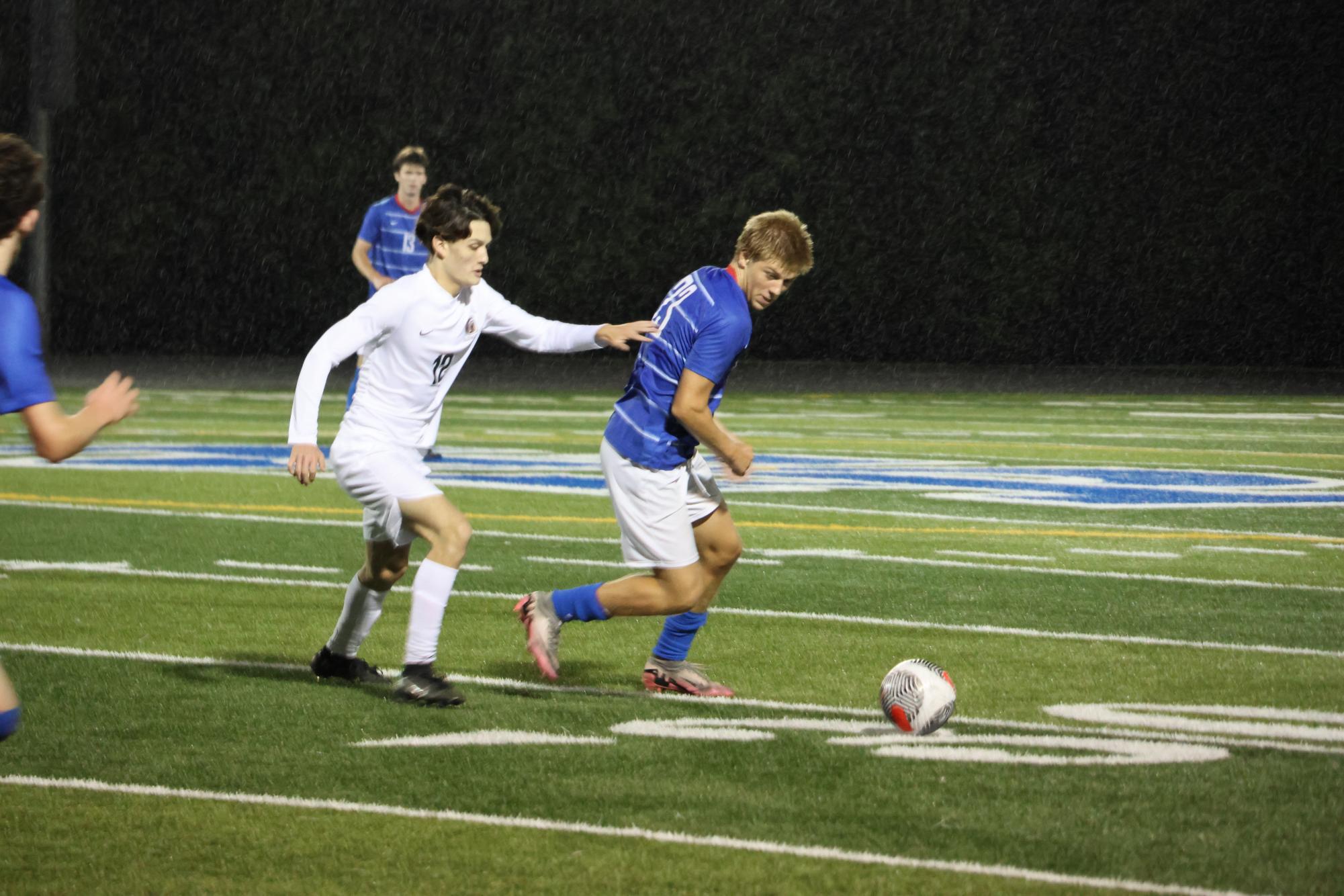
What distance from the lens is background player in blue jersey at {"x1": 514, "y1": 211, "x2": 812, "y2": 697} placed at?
647 cm

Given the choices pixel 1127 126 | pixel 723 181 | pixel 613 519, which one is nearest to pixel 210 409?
pixel 613 519

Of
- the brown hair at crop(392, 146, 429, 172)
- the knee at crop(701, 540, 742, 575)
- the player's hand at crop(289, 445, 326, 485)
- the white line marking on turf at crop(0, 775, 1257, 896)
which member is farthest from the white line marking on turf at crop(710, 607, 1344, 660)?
the brown hair at crop(392, 146, 429, 172)

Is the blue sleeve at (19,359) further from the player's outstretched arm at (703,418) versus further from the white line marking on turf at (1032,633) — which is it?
the white line marking on turf at (1032,633)

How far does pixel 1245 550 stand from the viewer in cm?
1055

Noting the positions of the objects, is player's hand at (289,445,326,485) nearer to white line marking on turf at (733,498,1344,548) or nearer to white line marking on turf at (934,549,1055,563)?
white line marking on turf at (934,549,1055,563)

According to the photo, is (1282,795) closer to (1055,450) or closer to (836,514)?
(836,514)

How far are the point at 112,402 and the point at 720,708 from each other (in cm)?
265

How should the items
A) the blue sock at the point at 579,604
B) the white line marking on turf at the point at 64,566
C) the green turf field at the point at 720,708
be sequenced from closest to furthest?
1. the green turf field at the point at 720,708
2. the blue sock at the point at 579,604
3. the white line marking on turf at the point at 64,566

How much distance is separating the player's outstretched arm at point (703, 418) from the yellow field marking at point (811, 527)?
4.87 m

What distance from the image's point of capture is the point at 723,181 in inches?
1234

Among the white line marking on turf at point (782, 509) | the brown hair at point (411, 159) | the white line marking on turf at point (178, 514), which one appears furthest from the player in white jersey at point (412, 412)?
the brown hair at point (411, 159)

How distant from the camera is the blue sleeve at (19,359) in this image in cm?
406

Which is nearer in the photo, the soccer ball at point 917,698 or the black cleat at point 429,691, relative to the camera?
the soccer ball at point 917,698

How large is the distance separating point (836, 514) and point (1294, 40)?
2181 centimetres
